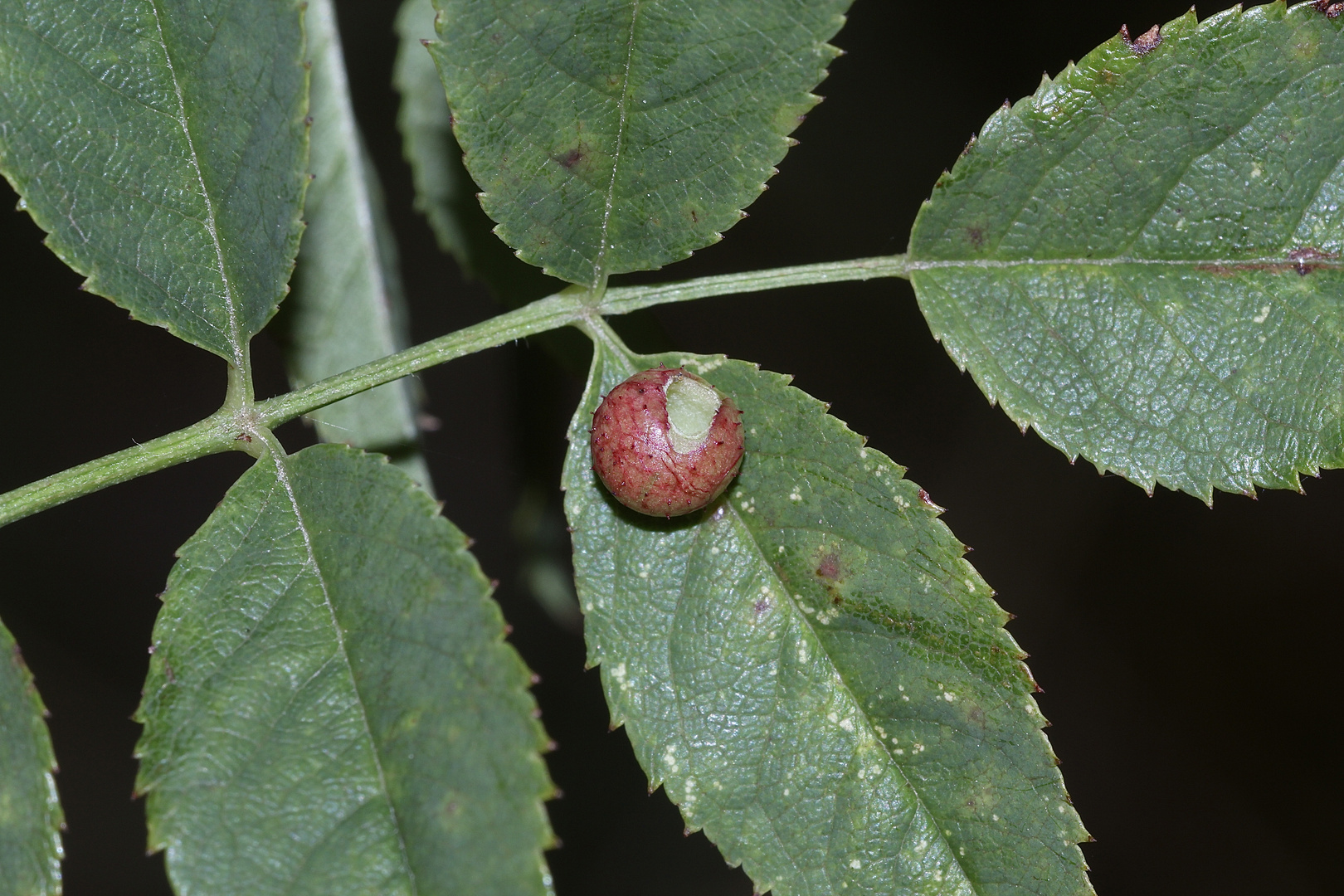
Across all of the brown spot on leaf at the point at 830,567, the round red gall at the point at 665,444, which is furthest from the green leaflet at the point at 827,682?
the round red gall at the point at 665,444

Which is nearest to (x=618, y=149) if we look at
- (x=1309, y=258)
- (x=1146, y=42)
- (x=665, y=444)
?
(x=665, y=444)

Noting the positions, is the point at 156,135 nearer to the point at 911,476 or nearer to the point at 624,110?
the point at 624,110

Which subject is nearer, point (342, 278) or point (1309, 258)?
point (1309, 258)

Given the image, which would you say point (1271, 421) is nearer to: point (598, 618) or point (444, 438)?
point (598, 618)

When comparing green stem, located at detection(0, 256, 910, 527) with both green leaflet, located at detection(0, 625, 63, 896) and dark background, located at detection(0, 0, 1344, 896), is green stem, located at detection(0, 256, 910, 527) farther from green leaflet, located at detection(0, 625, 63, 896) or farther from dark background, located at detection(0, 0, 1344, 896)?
dark background, located at detection(0, 0, 1344, 896)

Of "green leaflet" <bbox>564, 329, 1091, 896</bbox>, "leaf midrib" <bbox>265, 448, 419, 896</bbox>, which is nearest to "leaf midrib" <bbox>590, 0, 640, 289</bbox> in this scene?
"green leaflet" <bbox>564, 329, 1091, 896</bbox>
